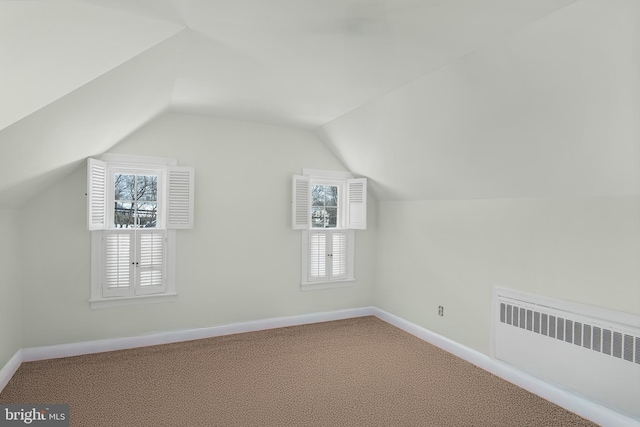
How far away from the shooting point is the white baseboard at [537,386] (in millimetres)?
2418

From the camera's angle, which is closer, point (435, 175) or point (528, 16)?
point (528, 16)

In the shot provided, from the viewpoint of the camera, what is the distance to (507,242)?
3.19m

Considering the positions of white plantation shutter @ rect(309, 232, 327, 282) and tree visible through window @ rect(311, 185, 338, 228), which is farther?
tree visible through window @ rect(311, 185, 338, 228)

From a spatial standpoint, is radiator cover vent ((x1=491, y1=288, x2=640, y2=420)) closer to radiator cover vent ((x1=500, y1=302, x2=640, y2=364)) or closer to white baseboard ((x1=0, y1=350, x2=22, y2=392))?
radiator cover vent ((x1=500, y1=302, x2=640, y2=364))

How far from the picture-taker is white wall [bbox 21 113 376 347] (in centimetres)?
341

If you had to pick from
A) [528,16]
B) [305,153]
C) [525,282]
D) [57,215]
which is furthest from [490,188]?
[57,215]

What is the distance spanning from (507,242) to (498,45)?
1.76m

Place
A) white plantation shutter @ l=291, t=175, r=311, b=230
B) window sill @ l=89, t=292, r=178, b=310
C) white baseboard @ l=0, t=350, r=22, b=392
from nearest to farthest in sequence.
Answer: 1. white baseboard @ l=0, t=350, r=22, b=392
2. window sill @ l=89, t=292, r=178, b=310
3. white plantation shutter @ l=291, t=175, r=311, b=230

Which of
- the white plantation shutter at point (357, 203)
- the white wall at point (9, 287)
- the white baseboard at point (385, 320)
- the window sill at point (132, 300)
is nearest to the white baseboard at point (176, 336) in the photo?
the white baseboard at point (385, 320)

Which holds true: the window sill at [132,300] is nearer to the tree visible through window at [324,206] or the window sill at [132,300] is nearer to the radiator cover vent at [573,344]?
the tree visible through window at [324,206]

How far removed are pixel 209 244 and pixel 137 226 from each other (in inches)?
29.7

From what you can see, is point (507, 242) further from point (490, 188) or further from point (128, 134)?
point (128, 134)

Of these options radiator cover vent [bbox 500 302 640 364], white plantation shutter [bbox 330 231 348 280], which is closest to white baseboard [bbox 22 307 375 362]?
white plantation shutter [bbox 330 231 348 280]

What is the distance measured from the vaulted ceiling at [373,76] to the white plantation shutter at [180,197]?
0.60 m
